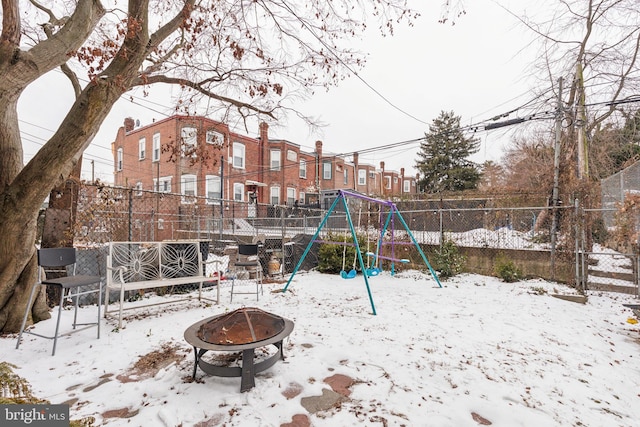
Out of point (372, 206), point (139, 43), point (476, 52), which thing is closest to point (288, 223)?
point (372, 206)

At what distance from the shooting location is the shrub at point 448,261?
26.9 feet

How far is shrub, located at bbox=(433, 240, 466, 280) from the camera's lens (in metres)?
8.20

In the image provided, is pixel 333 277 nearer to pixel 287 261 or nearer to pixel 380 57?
pixel 287 261

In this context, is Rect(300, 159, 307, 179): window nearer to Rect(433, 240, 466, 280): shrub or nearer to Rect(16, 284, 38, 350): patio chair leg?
Rect(433, 240, 466, 280): shrub

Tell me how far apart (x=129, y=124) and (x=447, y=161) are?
95.5ft

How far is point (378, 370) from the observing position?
120 inches

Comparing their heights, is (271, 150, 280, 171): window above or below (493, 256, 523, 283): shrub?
above

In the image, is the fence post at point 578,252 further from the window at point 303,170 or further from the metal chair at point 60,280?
the window at point 303,170

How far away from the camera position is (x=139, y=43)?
12.0ft

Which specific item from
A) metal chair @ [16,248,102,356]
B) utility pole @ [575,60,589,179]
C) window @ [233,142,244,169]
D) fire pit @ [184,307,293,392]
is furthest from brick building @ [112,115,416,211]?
fire pit @ [184,307,293,392]

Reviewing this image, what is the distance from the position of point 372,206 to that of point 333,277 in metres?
9.62

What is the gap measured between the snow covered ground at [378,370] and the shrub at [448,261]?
277 cm

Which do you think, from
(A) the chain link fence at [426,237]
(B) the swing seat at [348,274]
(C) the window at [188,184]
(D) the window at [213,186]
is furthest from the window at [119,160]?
(B) the swing seat at [348,274]

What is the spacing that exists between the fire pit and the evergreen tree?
2715 centimetres
